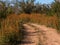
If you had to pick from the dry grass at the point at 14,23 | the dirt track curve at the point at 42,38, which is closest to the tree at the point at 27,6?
the dry grass at the point at 14,23

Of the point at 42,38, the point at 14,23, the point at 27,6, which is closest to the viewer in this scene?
the point at 42,38

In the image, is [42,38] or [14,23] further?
[14,23]

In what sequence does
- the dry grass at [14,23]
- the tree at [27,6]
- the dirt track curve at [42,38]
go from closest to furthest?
1. the dirt track curve at [42,38]
2. the dry grass at [14,23]
3. the tree at [27,6]

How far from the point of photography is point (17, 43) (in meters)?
10.8

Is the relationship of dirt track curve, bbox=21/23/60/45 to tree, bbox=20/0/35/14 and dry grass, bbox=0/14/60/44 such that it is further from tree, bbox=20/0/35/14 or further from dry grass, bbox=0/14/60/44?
tree, bbox=20/0/35/14

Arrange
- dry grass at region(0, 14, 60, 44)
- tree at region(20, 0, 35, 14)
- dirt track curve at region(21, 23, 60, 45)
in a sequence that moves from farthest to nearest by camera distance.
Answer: tree at region(20, 0, 35, 14) < dry grass at region(0, 14, 60, 44) < dirt track curve at region(21, 23, 60, 45)

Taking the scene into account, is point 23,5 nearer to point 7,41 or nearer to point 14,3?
point 14,3

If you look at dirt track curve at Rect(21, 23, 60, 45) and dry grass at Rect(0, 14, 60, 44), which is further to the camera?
dry grass at Rect(0, 14, 60, 44)

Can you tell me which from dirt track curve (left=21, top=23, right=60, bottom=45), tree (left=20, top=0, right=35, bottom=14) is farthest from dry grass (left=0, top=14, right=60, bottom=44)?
tree (left=20, top=0, right=35, bottom=14)

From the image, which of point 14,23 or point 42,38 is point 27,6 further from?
point 42,38

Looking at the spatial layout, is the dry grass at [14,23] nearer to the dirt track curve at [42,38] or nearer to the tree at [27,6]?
the dirt track curve at [42,38]

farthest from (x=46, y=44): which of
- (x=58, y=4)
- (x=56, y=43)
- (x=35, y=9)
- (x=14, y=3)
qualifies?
(x=14, y=3)

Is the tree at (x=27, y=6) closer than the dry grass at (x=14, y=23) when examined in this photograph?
No

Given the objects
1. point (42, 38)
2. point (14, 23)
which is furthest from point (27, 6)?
point (42, 38)
